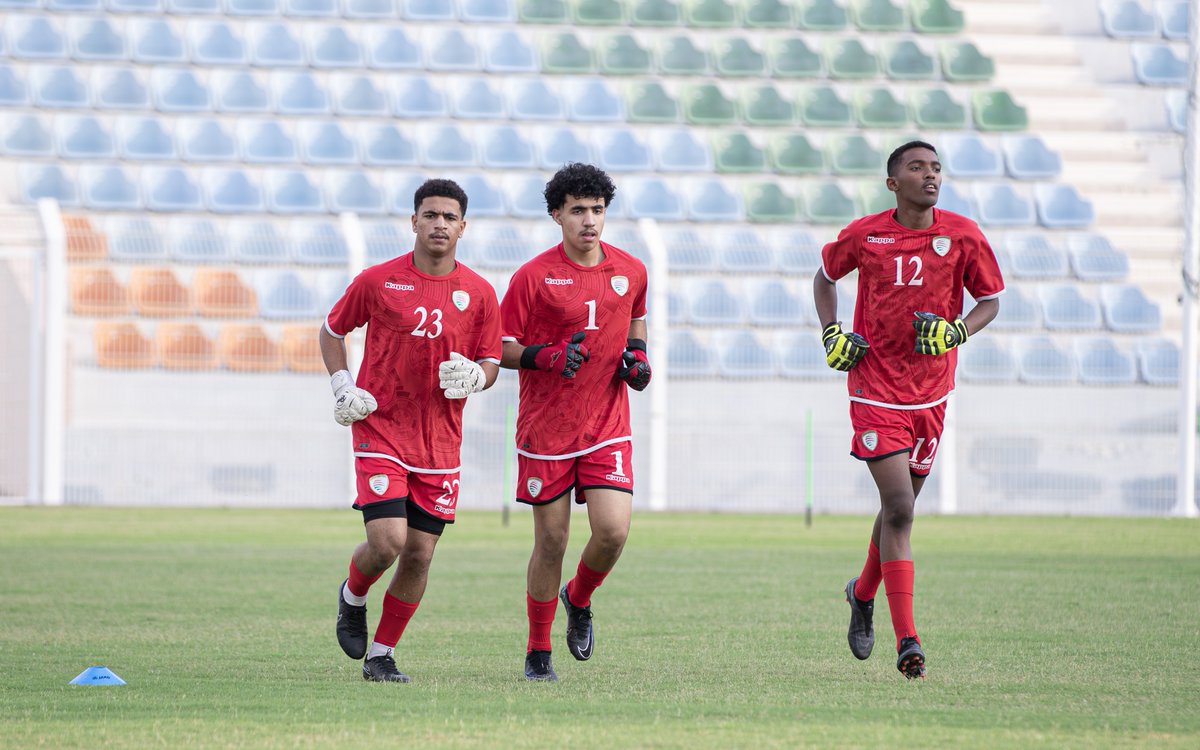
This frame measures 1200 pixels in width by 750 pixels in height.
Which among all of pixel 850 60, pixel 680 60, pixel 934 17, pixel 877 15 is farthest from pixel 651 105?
pixel 934 17

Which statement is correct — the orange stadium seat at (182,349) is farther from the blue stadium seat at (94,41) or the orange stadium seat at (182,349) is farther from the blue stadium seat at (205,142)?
the blue stadium seat at (94,41)

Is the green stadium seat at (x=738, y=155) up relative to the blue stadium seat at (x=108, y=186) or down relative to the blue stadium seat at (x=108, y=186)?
up

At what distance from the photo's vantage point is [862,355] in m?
6.56

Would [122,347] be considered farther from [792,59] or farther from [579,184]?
[579,184]

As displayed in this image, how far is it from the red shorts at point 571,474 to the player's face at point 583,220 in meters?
0.79

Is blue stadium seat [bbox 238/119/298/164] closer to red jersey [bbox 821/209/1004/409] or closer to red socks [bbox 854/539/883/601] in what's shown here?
red jersey [bbox 821/209/1004/409]

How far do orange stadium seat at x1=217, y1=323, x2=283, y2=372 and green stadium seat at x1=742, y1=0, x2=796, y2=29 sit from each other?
39.8 feet

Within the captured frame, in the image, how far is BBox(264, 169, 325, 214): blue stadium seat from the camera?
29547 mm

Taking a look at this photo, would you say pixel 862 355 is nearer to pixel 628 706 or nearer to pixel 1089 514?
pixel 628 706

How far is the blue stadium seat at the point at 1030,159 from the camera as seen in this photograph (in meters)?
30.8

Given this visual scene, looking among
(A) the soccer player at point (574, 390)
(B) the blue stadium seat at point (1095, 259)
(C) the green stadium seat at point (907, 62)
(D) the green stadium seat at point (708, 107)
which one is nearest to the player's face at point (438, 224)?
(A) the soccer player at point (574, 390)

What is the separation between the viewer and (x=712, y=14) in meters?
32.2

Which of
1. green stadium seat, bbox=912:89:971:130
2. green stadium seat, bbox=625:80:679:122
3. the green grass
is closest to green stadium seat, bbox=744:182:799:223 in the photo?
green stadium seat, bbox=625:80:679:122

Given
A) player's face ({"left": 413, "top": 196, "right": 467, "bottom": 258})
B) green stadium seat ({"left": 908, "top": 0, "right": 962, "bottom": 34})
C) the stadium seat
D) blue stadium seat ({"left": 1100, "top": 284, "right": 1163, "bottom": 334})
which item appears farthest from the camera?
green stadium seat ({"left": 908, "top": 0, "right": 962, "bottom": 34})
